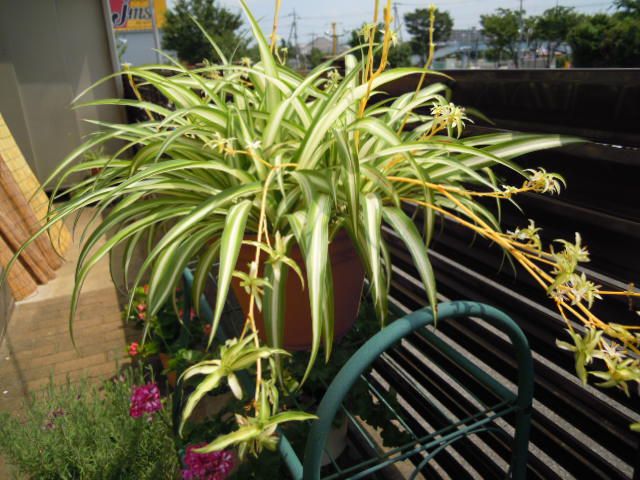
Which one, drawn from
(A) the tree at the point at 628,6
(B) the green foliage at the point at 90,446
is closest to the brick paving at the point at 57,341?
(B) the green foliage at the point at 90,446

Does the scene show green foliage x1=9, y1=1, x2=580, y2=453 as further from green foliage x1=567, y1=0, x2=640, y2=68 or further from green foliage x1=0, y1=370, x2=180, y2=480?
green foliage x1=567, y1=0, x2=640, y2=68

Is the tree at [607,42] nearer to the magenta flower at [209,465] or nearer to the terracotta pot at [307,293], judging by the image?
the terracotta pot at [307,293]

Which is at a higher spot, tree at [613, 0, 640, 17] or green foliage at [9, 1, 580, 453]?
tree at [613, 0, 640, 17]

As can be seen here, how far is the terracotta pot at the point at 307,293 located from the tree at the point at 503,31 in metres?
49.0

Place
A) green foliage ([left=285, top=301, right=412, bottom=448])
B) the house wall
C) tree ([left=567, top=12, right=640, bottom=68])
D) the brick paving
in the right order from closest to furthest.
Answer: green foliage ([left=285, top=301, right=412, bottom=448])
the brick paving
the house wall
tree ([left=567, top=12, right=640, bottom=68])

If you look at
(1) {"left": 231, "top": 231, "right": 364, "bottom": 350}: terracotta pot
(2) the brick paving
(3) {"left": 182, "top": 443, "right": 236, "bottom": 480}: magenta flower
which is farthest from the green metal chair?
(2) the brick paving

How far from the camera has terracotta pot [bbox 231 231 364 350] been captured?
78cm

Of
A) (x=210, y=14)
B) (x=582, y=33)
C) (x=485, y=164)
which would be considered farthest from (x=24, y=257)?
(x=210, y=14)

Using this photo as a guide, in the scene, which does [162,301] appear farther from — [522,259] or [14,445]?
[14,445]

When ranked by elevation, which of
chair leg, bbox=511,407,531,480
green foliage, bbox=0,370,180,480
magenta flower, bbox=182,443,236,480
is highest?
chair leg, bbox=511,407,531,480

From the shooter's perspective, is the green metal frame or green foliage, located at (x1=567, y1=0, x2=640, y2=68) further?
green foliage, located at (x1=567, y1=0, x2=640, y2=68)

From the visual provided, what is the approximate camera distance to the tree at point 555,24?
39594mm

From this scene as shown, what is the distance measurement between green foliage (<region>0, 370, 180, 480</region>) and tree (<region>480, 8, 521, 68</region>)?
48.9m

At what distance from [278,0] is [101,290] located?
109 inches
